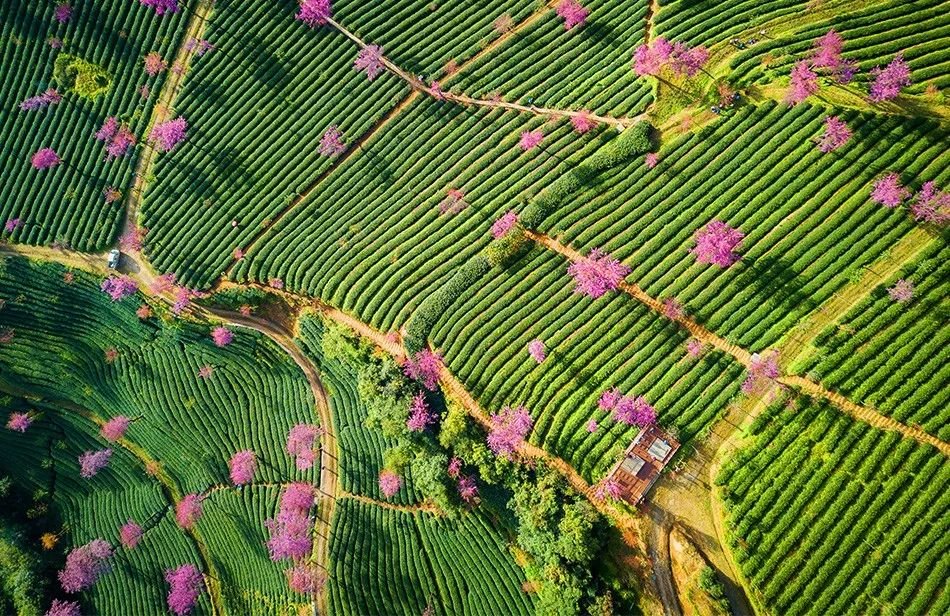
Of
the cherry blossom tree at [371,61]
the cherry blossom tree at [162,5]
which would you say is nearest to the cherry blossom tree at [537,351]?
the cherry blossom tree at [371,61]

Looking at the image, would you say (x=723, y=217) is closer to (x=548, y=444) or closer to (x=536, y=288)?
(x=536, y=288)

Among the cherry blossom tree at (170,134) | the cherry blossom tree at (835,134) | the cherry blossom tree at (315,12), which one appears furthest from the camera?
the cherry blossom tree at (170,134)

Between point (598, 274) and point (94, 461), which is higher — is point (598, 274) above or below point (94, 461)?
above

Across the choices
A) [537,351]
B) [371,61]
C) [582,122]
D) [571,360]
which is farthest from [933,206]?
[371,61]

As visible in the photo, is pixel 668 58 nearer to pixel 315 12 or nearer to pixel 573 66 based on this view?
pixel 573 66

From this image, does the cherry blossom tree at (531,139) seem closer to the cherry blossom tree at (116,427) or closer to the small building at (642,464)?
the small building at (642,464)

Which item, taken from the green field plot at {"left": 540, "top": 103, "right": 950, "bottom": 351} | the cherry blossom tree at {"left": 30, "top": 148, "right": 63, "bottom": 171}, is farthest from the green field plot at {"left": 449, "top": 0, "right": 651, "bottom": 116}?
the cherry blossom tree at {"left": 30, "top": 148, "right": 63, "bottom": 171}

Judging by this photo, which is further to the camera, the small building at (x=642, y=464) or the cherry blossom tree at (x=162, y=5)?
the cherry blossom tree at (x=162, y=5)
